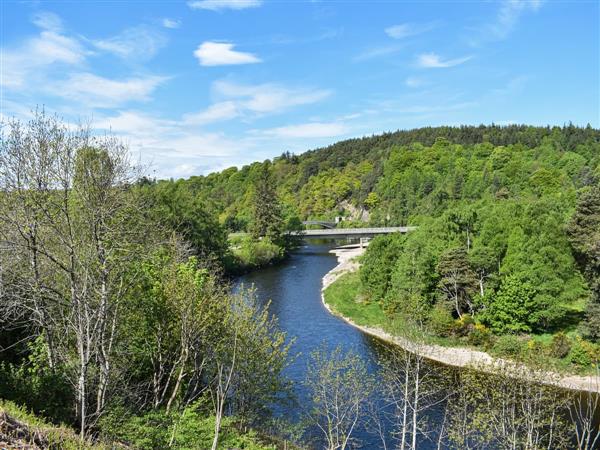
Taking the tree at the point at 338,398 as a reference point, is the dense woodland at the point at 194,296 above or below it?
above

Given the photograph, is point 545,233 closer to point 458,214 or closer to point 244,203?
point 458,214

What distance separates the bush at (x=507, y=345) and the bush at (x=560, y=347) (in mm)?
1955

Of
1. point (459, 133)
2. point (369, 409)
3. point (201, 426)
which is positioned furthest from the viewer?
point (459, 133)

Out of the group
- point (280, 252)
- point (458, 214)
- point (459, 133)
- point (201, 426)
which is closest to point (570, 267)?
point (458, 214)

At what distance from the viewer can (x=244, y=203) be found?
444 ft

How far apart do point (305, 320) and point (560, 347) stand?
20.4 m

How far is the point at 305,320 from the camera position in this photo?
1683 inches

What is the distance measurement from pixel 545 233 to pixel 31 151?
38.7 meters

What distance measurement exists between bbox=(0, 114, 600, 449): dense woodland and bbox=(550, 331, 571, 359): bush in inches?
5.2

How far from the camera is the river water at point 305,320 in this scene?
29.3m

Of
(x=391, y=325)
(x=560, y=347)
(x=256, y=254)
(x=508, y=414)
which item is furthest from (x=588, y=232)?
(x=256, y=254)

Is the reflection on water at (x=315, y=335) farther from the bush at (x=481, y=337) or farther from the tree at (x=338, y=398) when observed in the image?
the bush at (x=481, y=337)

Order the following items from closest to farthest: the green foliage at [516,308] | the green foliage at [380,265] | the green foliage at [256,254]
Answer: the green foliage at [516,308] < the green foliage at [380,265] < the green foliage at [256,254]

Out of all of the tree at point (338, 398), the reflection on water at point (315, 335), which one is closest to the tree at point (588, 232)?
the reflection on water at point (315, 335)
